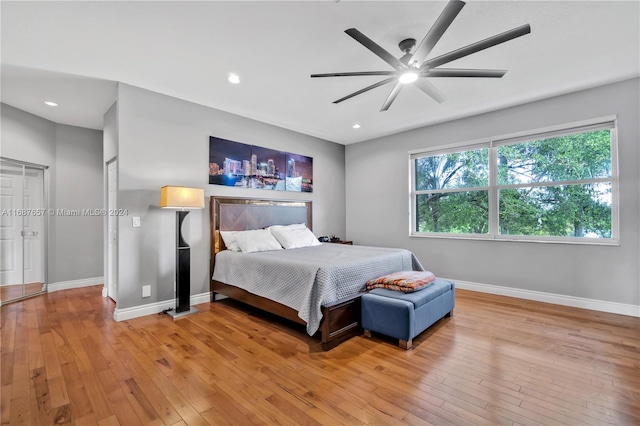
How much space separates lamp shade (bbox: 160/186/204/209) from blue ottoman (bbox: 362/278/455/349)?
89.6 inches

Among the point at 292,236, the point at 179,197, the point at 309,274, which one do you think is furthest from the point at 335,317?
the point at 179,197

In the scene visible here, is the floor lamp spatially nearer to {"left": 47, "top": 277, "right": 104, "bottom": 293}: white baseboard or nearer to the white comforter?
the white comforter

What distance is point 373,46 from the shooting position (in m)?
2.16

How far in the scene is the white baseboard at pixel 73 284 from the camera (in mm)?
4633

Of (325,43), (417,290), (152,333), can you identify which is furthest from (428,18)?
(152,333)

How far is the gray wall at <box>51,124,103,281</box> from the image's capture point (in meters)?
4.77

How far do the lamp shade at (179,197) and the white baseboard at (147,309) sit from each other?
1.26 meters

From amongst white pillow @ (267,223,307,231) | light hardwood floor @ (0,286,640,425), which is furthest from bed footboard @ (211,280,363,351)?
white pillow @ (267,223,307,231)

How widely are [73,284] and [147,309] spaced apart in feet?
7.85

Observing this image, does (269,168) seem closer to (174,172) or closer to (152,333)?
(174,172)

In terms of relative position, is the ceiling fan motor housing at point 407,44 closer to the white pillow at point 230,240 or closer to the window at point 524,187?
the window at point 524,187

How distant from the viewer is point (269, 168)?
491 centimetres

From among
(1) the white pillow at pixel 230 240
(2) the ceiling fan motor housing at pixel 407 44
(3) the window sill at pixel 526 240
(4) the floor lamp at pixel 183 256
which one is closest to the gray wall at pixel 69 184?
(4) the floor lamp at pixel 183 256

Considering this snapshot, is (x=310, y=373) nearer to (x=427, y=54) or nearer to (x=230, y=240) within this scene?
(x=230, y=240)
